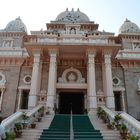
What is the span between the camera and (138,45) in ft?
74.9

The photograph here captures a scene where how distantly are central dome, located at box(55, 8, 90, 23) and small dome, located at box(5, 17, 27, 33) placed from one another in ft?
16.4

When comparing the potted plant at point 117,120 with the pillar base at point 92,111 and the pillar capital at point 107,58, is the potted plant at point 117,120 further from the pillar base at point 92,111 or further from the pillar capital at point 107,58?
the pillar capital at point 107,58

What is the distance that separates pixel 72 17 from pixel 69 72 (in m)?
11.0

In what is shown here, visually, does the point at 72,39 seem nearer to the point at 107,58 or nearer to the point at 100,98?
the point at 107,58

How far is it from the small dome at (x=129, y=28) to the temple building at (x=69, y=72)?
1231 mm

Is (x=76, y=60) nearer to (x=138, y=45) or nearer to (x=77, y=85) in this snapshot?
(x=77, y=85)

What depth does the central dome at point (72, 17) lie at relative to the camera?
26212 millimetres

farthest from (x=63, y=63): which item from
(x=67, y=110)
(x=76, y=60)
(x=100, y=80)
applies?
(x=67, y=110)

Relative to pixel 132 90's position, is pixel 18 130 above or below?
below

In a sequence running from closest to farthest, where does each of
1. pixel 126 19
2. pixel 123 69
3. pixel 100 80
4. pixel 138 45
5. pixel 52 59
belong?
1. pixel 52 59
2. pixel 100 80
3. pixel 123 69
4. pixel 138 45
5. pixel 126 19

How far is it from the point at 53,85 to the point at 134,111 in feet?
27.8

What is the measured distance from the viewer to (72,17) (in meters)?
27.0

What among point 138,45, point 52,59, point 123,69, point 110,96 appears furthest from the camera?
point 138,45

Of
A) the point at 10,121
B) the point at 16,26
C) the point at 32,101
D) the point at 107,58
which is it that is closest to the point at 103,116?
the point at 32,101
